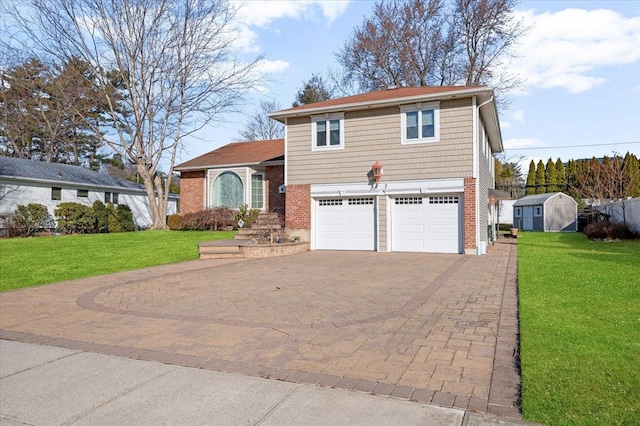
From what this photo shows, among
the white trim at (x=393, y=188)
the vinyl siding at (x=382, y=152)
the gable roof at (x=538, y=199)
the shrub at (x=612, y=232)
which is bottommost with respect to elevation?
the shrub at (x=612, y=232)

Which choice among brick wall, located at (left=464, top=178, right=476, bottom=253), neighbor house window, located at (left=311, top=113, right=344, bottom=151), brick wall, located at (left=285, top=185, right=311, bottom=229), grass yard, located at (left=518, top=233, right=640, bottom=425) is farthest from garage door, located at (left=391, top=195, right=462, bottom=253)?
grass yard, located at (left=518, top=233, right=640, bottom=425)

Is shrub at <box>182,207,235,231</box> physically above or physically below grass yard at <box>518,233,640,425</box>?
above

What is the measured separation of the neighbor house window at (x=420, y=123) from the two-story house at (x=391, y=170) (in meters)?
0.03

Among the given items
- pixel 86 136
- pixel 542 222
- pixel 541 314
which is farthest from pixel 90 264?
pixel 86 136

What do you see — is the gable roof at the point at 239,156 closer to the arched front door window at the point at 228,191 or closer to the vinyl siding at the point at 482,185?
the arched front door window at the point at 228,191

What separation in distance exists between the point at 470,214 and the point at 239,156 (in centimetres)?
1321

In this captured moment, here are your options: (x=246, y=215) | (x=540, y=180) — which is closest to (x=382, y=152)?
(x=246, y=215)

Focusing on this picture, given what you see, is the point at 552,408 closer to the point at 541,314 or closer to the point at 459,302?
the point at 541,314

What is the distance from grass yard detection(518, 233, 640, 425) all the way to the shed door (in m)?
24.1

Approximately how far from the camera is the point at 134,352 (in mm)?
4492

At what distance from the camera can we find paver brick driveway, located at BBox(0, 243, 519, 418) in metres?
3.75

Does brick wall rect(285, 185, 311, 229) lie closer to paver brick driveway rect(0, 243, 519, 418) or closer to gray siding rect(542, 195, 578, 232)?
paver brick driveway rect(0, 243, 519, 418)

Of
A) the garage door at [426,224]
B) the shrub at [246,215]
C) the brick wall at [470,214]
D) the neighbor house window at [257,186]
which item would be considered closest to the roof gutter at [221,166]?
the neighbor house window at [257,186]

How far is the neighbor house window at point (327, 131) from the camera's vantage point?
15.9 metres
